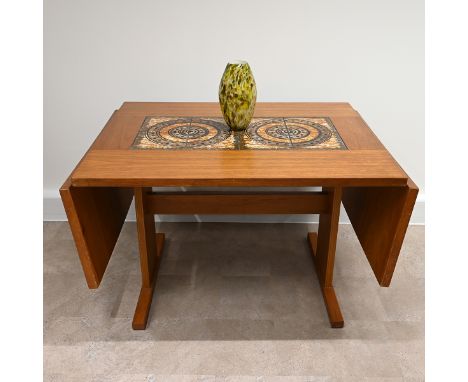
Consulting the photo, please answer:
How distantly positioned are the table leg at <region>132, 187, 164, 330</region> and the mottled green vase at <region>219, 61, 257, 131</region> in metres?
0.47

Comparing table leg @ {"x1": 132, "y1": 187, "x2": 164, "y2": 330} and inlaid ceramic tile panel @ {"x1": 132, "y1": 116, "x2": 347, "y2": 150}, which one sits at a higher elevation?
inlaid ceramic tile panel @ {"x1": 132, "y1": 116, "x2": 347, "y2": 150}

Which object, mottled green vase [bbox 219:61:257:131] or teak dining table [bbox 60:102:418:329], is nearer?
teak dining table [bbox 60:102:418:329]

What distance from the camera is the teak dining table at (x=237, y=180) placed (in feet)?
5.07

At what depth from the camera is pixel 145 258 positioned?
2.04 metres

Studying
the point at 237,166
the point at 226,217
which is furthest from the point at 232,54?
the point at 237,166

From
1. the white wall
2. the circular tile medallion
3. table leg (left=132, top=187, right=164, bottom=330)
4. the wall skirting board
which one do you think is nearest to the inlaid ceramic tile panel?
the circular tile medallion

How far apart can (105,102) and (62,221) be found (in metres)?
0.75

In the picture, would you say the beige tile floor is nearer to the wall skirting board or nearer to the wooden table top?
the wall skirting board

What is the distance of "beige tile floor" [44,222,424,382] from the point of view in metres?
1.75

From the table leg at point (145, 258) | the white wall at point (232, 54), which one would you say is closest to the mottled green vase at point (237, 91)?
the table leg at point (145, 258)

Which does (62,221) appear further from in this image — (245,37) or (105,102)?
(245,37)

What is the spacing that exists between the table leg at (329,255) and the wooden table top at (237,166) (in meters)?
0.29

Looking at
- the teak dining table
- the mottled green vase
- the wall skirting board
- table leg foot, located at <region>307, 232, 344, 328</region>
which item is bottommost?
the wall skirting board

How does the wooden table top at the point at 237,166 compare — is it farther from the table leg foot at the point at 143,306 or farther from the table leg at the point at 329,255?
the table leg foot at the point at 143,306
